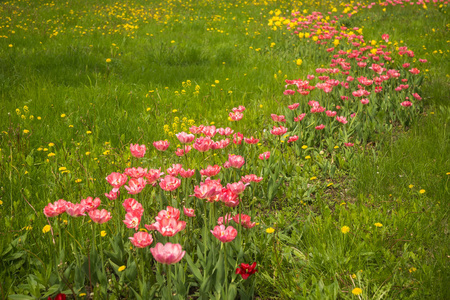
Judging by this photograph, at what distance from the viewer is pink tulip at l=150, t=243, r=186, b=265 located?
1.27 m

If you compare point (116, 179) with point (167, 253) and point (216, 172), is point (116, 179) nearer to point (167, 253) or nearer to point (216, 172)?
point (216, 172)

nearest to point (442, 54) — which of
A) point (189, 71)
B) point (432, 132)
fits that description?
point (432, 132)

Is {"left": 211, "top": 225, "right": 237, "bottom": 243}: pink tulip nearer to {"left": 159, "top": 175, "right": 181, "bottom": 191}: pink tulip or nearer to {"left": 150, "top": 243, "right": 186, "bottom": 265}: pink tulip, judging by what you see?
{"left": 150, "top": 243, "right": 186, "bottom": 265}: pink tulip

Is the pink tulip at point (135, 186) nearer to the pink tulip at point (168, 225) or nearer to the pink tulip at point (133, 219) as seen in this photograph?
the pink tulip at point (133, 219)

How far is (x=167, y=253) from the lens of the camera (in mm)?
1289

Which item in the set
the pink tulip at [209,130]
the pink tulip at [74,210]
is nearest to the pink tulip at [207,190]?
the pink tulip at [74,210]

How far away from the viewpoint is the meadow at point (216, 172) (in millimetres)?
1750

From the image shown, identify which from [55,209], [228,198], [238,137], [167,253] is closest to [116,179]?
[55,209]

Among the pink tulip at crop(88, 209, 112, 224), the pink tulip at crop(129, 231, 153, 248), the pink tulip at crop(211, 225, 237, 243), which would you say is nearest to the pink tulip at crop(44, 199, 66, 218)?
the pink tulip at crop(88, 209, 112, 224)

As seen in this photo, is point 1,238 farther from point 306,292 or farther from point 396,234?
point 396,234

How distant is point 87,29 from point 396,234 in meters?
8.03

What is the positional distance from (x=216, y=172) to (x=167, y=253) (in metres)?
0.75

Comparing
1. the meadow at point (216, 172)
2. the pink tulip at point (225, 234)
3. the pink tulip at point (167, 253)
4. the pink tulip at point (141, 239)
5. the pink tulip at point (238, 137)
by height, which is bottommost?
the meadow at point (216, 172)

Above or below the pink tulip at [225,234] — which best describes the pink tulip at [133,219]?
below
